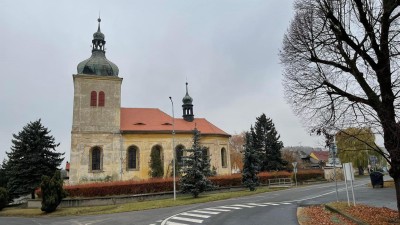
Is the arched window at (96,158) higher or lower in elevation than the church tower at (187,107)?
lower

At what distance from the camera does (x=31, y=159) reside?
35.6 metres

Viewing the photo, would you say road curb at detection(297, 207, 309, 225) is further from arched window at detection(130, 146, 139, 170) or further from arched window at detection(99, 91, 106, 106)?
arched window at detection(99, 91, 106, 106)

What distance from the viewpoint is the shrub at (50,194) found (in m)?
24.6

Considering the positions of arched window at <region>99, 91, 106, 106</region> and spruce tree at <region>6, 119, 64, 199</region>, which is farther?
arched window at <region>99, 91, 106, 106</region>

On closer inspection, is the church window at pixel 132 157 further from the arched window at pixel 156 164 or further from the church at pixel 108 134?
the arched window at pixel 156 164

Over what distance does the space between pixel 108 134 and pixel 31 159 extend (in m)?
8.60

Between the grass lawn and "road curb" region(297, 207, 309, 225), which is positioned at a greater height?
"road curb" region(297, 207, 309, 225)

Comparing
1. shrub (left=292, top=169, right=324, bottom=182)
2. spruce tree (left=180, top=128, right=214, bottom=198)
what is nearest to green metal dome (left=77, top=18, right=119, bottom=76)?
spruce tree (left=180, top=128, right=214, bottom=198)

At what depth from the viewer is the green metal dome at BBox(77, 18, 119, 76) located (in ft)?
132

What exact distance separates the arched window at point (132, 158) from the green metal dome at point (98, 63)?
964cm

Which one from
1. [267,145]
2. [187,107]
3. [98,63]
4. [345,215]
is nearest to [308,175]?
[267,145]

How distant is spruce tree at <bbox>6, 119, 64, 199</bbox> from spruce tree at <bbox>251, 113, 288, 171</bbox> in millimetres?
27721

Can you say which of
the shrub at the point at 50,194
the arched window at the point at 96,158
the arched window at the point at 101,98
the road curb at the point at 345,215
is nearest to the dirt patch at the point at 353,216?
the road curb at the point at 345,215

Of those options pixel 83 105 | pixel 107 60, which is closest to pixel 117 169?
pixel 83 105
